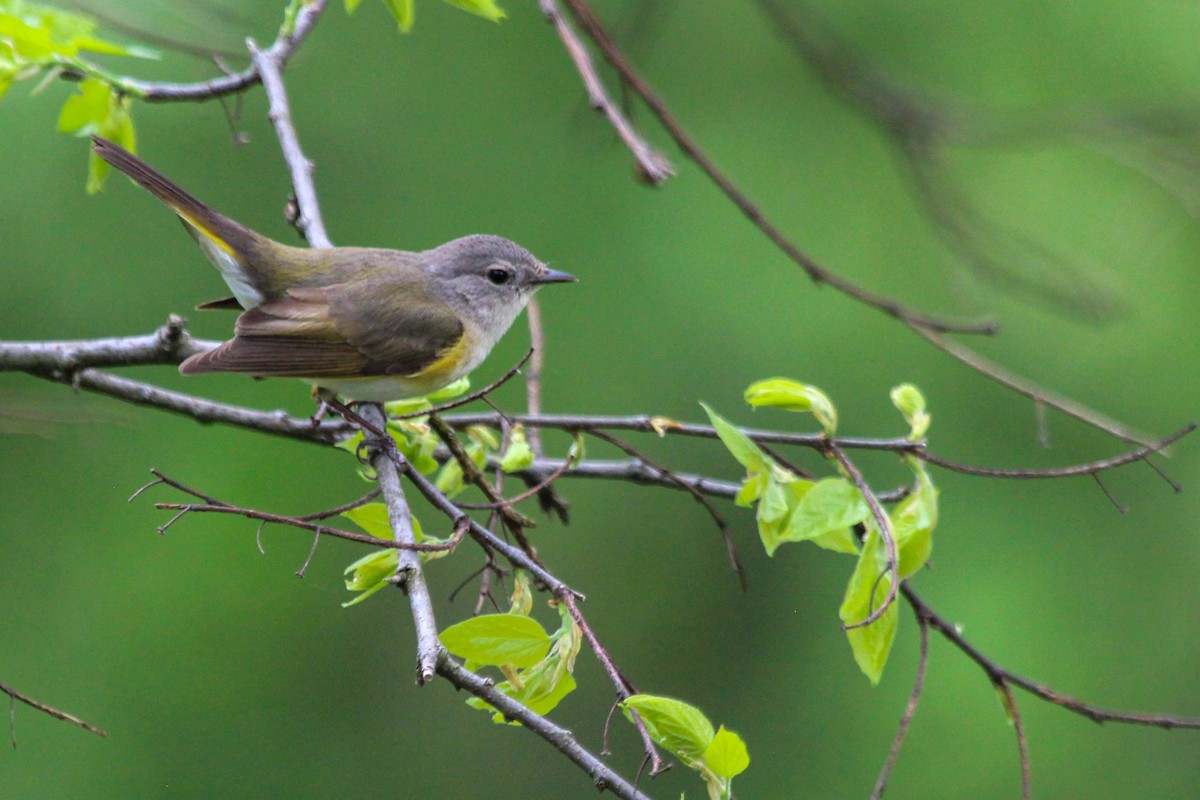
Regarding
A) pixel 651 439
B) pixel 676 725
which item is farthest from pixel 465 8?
pixel 651 439

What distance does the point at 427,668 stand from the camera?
1.75 m

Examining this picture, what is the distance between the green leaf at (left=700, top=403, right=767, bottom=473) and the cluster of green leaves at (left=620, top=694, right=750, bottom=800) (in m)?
0.59

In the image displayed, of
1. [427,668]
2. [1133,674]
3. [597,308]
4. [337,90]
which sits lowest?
[1133,674]

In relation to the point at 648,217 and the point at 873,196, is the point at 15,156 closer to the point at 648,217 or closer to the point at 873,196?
the point at 648,217

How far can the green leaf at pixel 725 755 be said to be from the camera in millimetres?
1879

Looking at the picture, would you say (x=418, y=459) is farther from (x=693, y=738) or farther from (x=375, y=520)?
(x=693, y=738)

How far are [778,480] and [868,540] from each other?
26 cm

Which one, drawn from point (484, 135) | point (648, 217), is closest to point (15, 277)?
point (484, 135)

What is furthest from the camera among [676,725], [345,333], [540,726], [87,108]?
[345,333]

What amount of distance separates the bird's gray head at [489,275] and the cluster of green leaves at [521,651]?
82.0 inches

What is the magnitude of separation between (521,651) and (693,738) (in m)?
0.34

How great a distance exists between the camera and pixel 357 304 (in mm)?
3695

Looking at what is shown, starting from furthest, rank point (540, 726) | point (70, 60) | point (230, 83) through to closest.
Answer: point (230, 83) → point (70, 60) → point (540, 726)

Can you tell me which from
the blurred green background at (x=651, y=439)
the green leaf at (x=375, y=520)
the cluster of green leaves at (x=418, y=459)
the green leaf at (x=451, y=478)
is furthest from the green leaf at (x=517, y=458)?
the blurred green background at (x=651, y=439)
